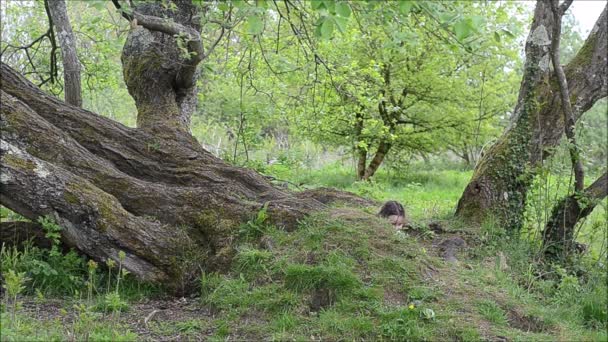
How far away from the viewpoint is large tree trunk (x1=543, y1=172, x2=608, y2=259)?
22.7 feet

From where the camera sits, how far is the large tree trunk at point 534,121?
7242 millimetres

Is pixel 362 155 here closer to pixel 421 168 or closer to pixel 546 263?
pixel 421 168

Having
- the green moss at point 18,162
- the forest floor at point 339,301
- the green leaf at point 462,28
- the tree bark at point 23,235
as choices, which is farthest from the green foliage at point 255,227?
the green leaf at point 462,28

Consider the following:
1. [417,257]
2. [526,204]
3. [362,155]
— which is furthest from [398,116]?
[417,257]

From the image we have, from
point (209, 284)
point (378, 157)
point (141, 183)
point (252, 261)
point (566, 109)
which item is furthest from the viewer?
point (378, 157)

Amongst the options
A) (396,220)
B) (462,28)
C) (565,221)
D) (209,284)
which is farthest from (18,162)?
(565,221)

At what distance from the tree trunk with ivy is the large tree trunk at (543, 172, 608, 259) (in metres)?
2.47

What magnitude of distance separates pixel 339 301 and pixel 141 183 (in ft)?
7.81

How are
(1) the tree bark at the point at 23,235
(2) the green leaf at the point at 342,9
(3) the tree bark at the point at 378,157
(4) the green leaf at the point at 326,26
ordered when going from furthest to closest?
(3) the tree bark at the point at 378,157 < (1) the tree bark at the point at 23,235 < (4) the green leaf at the point at 326,26 < (2) the green leaf at the point at 342,9

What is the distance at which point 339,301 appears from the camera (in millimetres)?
4867

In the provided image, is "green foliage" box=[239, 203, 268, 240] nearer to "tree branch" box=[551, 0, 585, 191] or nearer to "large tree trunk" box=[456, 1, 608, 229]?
"large tree trunk" box=[456, 1, 608, 229]

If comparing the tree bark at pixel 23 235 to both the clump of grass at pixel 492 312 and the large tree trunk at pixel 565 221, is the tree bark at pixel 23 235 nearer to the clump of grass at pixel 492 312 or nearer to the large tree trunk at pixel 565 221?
the clump of grass at pixel 492 312

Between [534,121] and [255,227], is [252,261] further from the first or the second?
[534,121]

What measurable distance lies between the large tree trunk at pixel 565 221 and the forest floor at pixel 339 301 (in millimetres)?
733
